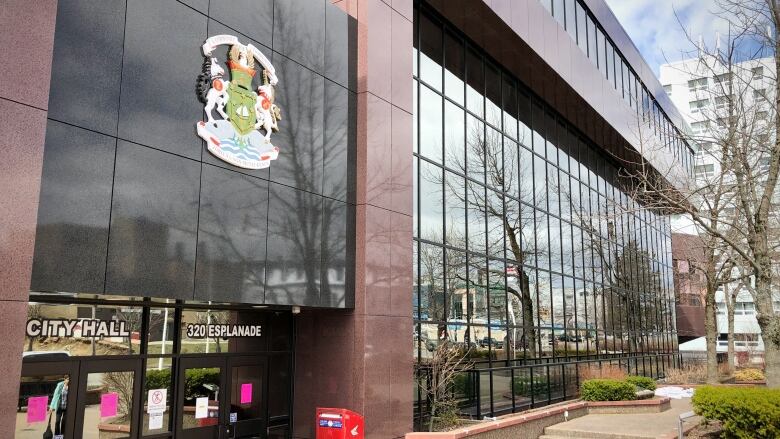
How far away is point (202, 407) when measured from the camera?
1123cm

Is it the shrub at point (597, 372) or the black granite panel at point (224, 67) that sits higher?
the black granite panel at point (224, 67)

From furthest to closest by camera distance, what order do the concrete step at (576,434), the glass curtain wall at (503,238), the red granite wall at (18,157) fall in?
the glass curtain wall at (503,238) → the concrete step at (576,434) → the red granite wall at (18,157)

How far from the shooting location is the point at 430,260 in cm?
1630

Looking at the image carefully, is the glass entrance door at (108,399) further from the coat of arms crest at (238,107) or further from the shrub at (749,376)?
the shrub at (749,376)

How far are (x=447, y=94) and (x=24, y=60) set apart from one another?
12400mm

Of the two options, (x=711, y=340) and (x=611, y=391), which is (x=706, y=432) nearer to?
(x=611, y=391)

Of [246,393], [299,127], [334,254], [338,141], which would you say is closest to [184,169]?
[299,127]

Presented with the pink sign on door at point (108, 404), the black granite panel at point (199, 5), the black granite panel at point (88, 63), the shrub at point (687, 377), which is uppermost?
the black granite panel at point (199, 5)

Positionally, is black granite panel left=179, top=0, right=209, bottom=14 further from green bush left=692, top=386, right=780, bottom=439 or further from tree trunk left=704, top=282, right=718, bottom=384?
tree trunk left=704, top=282, right=718, bottom=384

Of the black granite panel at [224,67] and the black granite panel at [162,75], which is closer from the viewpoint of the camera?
the black granite panel at [162,75]

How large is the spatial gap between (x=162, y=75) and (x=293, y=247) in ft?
12.4

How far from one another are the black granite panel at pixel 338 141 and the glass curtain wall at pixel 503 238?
3.35m

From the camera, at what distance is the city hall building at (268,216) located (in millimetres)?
8211

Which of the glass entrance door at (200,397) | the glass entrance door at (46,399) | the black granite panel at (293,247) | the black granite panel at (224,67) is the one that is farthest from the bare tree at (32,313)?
the black granite panel at (293,247)
